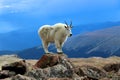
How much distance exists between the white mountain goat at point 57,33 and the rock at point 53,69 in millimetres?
5173

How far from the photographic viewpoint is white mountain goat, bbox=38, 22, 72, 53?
35.9 meters

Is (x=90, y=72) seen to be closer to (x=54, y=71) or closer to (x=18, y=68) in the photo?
(x=54, y=71)

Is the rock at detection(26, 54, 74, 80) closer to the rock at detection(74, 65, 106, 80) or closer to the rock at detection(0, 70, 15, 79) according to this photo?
the rock at detection(74, 65, 106, 80)

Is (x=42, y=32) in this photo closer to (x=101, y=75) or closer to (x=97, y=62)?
(x=97, y=62)

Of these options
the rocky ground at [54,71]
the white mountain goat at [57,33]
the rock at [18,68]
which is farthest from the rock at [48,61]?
the white mountain goat at [57,33]

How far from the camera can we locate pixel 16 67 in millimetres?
30375

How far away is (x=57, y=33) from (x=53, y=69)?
8.72 m

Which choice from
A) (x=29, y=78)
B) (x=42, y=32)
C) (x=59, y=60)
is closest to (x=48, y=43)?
(x=42, y=32)

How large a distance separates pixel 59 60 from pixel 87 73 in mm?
2356

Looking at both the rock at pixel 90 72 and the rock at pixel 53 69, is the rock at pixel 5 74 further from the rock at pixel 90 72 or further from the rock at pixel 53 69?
the rock at pixel 90 72

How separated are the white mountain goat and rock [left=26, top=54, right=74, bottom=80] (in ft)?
17.0

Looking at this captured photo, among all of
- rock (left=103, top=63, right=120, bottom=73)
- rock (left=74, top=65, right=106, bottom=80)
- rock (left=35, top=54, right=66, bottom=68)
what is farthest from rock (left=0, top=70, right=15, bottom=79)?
rock (left=103, top=63, right=120, bottom=73)

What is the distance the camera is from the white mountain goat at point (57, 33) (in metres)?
35.9

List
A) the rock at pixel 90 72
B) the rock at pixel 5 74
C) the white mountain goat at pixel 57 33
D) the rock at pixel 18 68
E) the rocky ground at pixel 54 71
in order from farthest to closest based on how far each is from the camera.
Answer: the white mountain goat at pixel 57 33 < the rock at pixel 18 68 < the rock at pixel 5 74 < the rock at pixel 90 72 < the rocky ground at pixel 54 71
